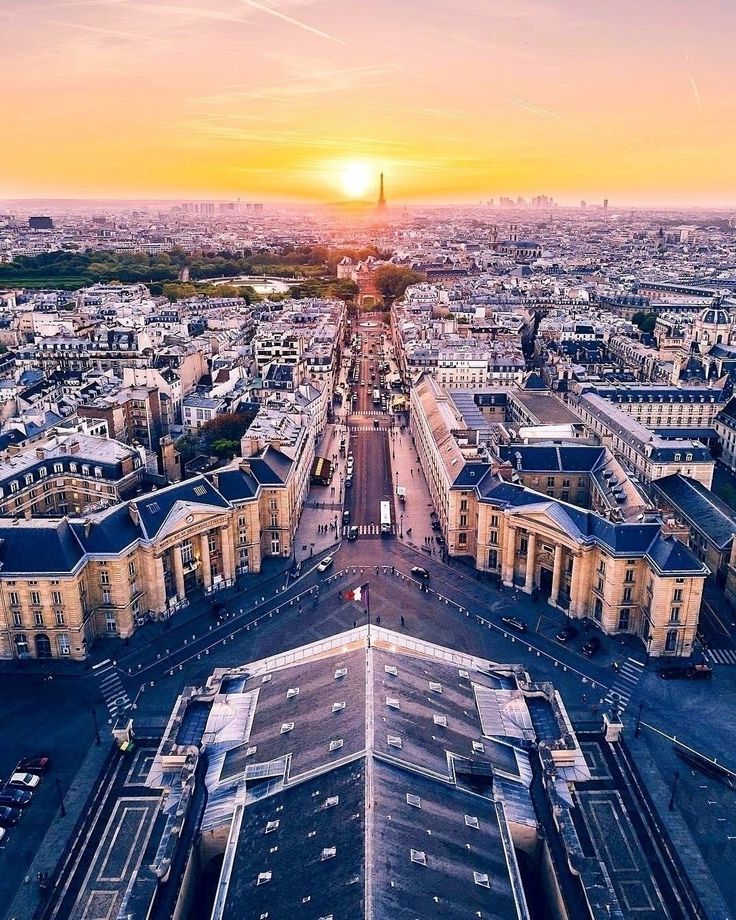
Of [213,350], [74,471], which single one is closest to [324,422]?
[213,350]

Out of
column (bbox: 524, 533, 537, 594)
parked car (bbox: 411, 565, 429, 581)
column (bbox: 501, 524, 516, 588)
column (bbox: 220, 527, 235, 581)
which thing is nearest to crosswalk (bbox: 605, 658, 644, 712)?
column (bbox: 524, 533, 537, 594)

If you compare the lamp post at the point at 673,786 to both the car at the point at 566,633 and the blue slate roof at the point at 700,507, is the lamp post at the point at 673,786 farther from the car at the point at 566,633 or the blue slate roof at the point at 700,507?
the blue slate roof at the point at 700,507

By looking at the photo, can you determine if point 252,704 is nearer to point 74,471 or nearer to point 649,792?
point 649,792

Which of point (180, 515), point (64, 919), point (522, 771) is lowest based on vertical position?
point (64, 919)

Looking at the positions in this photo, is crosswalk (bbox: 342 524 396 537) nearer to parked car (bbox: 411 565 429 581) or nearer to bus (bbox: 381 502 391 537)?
bus (bbox: 381 502 391 537)

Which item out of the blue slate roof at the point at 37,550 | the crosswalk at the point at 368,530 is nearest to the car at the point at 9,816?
the blue slate roof at the point at 37,550

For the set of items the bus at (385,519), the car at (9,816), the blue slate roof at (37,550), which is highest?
the blue slate roof at (37,550)
